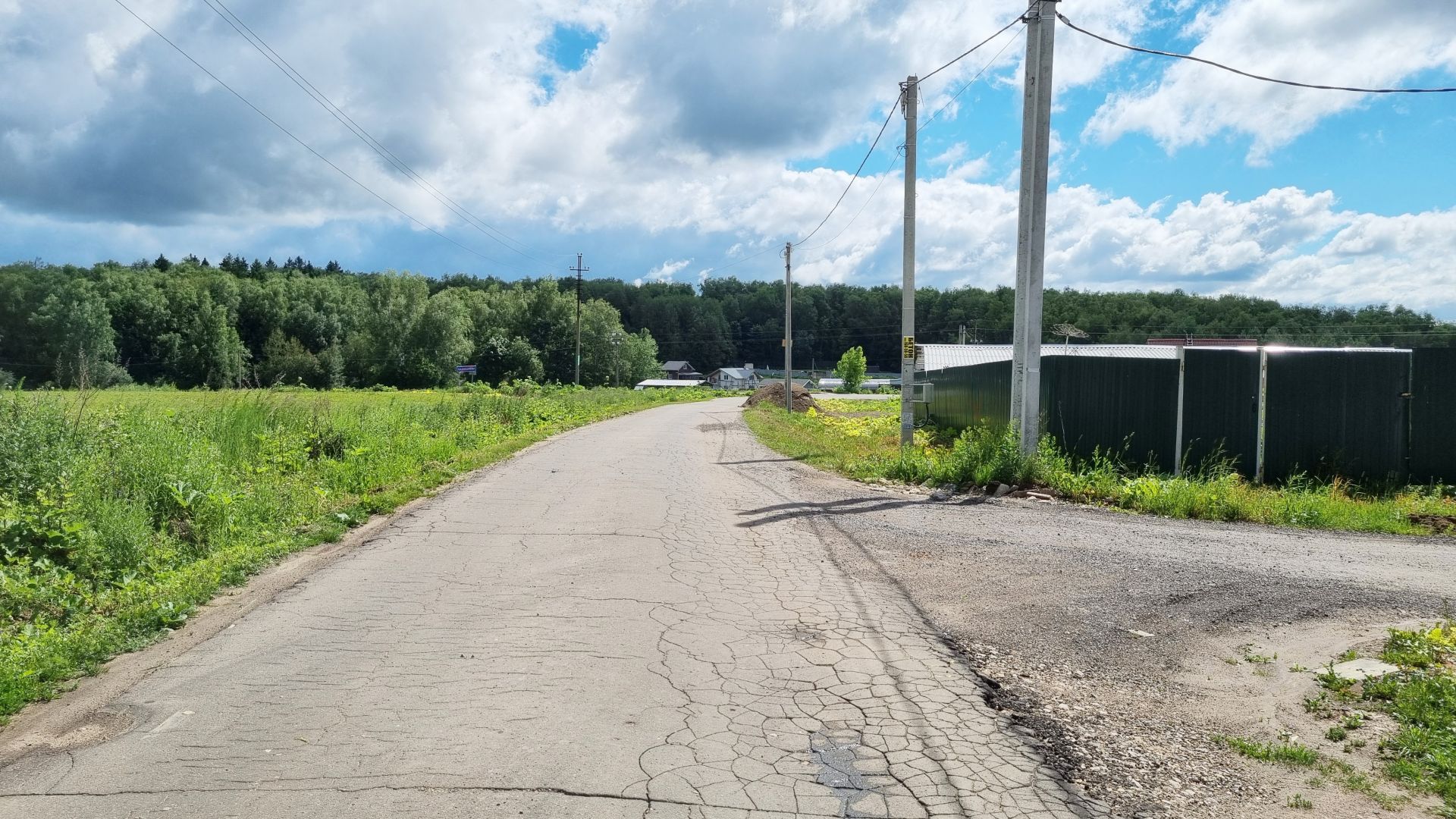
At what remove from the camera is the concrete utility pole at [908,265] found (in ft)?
56.2

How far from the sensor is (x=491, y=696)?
4.69m

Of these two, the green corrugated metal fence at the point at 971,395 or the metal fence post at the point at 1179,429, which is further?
the green corrugated metal fence at the point at 971,395

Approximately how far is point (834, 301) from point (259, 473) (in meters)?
131

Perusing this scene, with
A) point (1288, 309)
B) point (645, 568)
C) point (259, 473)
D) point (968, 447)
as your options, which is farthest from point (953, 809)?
point (1288, 309)

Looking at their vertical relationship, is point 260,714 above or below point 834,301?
below

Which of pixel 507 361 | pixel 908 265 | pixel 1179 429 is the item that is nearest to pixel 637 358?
pixel 507 361

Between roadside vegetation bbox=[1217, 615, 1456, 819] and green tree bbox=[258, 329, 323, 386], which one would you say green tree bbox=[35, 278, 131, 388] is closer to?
green tree bbox=[258, 329, 323, 386]

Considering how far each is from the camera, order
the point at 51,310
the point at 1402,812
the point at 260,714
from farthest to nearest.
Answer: the point at 51,310 → the point at 260,714 → the point at 1402,812

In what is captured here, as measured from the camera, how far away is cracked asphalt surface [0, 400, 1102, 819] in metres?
3.61

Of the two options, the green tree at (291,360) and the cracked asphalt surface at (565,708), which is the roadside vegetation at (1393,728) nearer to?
the cracked asphalt surface at (565,708)

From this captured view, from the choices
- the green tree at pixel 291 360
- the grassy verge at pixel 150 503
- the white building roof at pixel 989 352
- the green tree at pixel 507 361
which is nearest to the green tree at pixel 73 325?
the green tree at pixel 291 360

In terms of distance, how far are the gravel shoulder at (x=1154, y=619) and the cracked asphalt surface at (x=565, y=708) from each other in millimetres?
367

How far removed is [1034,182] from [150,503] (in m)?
12.6

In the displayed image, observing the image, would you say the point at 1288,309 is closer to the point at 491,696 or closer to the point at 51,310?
the point at 491,696
